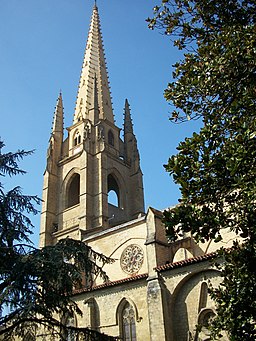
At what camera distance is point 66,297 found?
10.6m

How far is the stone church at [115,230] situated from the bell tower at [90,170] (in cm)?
9

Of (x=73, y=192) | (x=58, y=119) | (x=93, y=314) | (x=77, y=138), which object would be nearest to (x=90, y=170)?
(x=73, y=192)

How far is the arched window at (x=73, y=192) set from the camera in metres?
32.1

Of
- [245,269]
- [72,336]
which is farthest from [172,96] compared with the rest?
[72,336]

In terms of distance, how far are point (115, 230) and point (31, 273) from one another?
12.2 metres

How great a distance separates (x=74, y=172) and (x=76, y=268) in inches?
870

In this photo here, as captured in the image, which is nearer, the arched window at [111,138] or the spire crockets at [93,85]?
the arched window at [111,138]

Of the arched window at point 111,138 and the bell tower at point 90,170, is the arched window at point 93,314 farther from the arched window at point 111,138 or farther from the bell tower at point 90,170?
the arched window at point 111,138

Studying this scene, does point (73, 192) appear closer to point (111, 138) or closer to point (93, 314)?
point (111, 138)

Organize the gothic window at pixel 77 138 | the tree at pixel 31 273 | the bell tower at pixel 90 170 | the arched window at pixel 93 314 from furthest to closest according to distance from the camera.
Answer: the gothic window at pixel 77 138 → the bell tower at pixel 90 170 → the arched window at pixel 93 314 → the tree at pixel 31 273

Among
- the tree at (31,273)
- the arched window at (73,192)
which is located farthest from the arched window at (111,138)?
the tree at (31,273)

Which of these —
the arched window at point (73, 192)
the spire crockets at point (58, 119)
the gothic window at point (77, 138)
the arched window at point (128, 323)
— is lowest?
the arched window at point (128, 323)

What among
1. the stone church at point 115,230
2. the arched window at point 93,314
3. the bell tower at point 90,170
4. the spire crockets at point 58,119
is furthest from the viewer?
the spire crockets at point 58,119

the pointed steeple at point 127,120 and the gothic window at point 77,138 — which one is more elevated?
the pointed steeple at point 127,120
